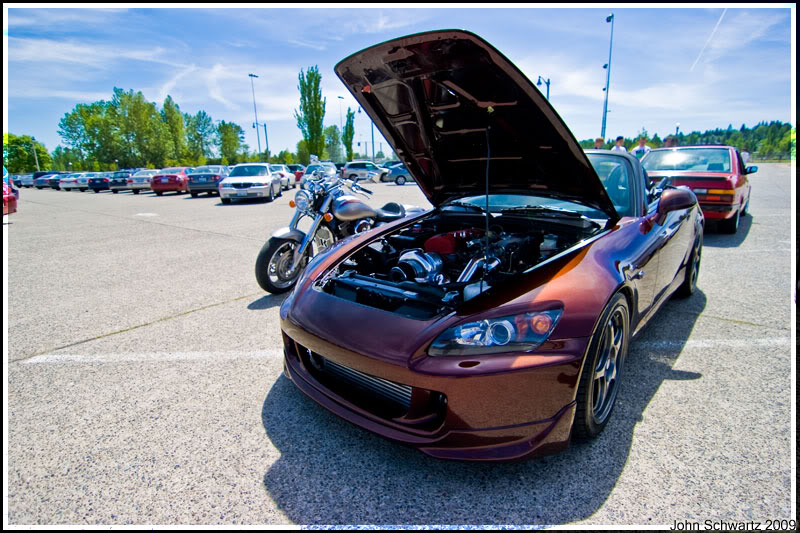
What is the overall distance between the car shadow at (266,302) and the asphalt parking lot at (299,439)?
5cm

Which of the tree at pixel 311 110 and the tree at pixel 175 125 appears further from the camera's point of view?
the tree at pixel 175 125

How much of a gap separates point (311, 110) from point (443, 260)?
48.6 metres

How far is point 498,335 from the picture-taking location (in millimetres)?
1792

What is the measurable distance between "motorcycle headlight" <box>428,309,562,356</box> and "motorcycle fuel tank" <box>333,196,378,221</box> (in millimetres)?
2717

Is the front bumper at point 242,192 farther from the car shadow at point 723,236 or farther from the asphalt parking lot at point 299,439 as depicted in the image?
the car shadow at point 723,236

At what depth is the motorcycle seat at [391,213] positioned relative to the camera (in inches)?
176

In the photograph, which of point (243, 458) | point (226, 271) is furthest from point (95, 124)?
point (243, 458)

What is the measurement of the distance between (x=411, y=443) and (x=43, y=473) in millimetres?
1678

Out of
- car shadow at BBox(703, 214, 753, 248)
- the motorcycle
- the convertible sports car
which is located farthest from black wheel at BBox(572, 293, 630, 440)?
car shadow at BBox(703, 214, 753, 248)

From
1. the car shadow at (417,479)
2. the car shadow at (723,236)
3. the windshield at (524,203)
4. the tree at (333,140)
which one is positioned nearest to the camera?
the car shadow at (417,479)

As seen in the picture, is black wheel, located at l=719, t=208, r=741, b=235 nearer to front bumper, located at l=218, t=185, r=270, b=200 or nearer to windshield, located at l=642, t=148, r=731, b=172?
windshield, located at l=642, t=148, r=731, b=172

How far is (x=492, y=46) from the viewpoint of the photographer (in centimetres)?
193

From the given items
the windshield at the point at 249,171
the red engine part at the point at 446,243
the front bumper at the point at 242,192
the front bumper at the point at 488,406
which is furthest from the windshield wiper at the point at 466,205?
the windshield at the point at 249,171

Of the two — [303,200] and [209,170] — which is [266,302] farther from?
[209,170]
